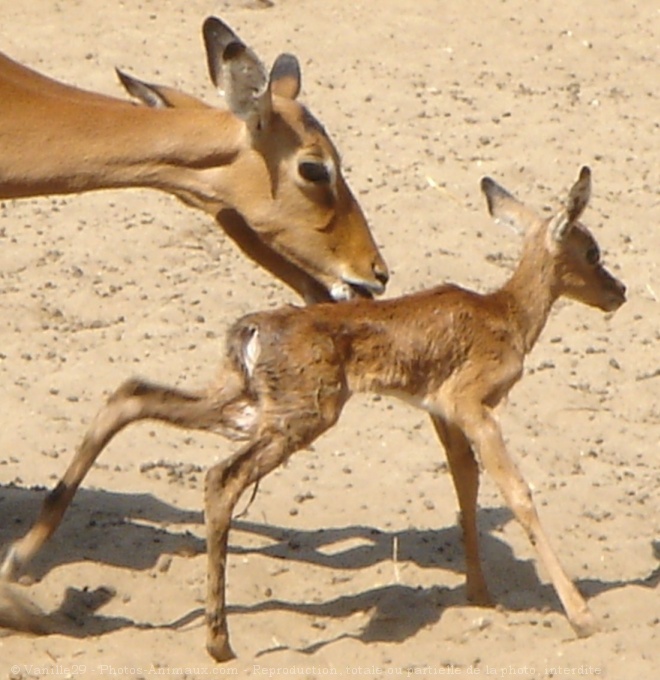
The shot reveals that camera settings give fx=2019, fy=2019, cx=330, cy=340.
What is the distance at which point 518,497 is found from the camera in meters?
6.25

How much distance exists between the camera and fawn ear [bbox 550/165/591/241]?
652 cm

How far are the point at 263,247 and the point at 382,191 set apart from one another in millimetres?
3450

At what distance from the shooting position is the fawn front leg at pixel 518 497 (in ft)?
20.0

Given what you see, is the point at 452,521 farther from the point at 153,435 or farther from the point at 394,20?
the point at 394,20

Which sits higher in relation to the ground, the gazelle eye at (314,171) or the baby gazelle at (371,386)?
the gazelle eye at (314,171)

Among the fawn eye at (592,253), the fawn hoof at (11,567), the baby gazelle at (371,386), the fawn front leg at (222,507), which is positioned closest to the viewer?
the fawn front leg at (222,507)

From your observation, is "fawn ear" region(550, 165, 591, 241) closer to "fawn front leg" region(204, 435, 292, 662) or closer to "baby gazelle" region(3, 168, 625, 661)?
"baby gazelle" region(3, 168, 625, 661)

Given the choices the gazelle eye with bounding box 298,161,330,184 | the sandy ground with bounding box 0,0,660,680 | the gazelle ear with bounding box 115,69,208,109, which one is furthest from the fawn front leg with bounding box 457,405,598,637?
the gazelle ear with bounding box 115,69,208,109

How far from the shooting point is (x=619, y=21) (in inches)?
504

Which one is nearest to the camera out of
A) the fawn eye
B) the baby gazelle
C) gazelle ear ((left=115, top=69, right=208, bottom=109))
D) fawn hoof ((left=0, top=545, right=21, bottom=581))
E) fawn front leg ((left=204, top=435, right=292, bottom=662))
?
fawn front leg ((left=204, top=435, right=292, bottom=662))

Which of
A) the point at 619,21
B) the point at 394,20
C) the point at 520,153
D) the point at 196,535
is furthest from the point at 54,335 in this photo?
the point at 619,21

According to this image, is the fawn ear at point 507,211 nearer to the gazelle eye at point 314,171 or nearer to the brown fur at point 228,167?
the brown fur at point 228,167

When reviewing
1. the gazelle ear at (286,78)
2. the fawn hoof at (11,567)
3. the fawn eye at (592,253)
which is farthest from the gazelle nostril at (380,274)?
the fawn hoof at (11,567)

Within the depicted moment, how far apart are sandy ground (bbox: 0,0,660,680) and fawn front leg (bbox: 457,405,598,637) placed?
0.14m
